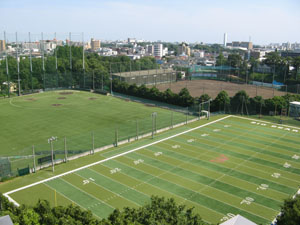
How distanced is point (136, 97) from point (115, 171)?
35.4 metres

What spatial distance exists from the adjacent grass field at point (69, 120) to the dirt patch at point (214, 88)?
60.3ft

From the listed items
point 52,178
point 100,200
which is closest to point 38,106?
point 52,178

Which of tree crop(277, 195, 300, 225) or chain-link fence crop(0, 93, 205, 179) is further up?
tree crop(277, 195, 300, 225)

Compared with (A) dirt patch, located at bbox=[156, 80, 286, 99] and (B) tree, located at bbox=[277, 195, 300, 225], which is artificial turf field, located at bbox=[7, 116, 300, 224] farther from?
(A) dirt patch, located at bbox=[156, 80, 286, 99]

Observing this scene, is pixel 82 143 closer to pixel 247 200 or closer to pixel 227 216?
pixel 227 216

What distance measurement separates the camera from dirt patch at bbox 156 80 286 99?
66.0 m

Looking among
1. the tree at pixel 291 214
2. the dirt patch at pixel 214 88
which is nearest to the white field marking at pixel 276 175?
the tree at pixel 291 214

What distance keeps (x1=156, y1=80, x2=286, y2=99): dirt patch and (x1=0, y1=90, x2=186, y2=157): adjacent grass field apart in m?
18.4

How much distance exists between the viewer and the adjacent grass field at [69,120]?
33.3 m

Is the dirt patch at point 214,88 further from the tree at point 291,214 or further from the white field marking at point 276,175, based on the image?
the tree at point 291,214

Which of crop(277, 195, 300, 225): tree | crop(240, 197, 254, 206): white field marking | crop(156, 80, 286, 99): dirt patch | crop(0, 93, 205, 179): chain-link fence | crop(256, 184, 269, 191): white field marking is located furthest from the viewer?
crop(156, 80, 286, 99): dirt patch

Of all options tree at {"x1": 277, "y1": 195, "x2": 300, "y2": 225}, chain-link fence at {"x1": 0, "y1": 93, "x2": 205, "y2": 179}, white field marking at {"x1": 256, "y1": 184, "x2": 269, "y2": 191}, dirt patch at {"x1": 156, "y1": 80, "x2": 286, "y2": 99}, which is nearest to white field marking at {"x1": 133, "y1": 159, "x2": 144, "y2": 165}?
chain-link fence at {"x1": 0, "y1": 93, "x2": 205, "y2": 179}

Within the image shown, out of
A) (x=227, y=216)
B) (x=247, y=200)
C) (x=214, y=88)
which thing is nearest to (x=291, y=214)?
(x=227, y=216)

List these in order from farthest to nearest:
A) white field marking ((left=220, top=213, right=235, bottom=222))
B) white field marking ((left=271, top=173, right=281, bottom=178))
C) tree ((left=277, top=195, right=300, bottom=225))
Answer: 1. white field marking ((left=271, top=173, right=281, bottom=178))
2. white field marking ((left=220, top=213, right=235, bottom=222))
3. tree ((left=277, top=195, right=300, bottom=225))
